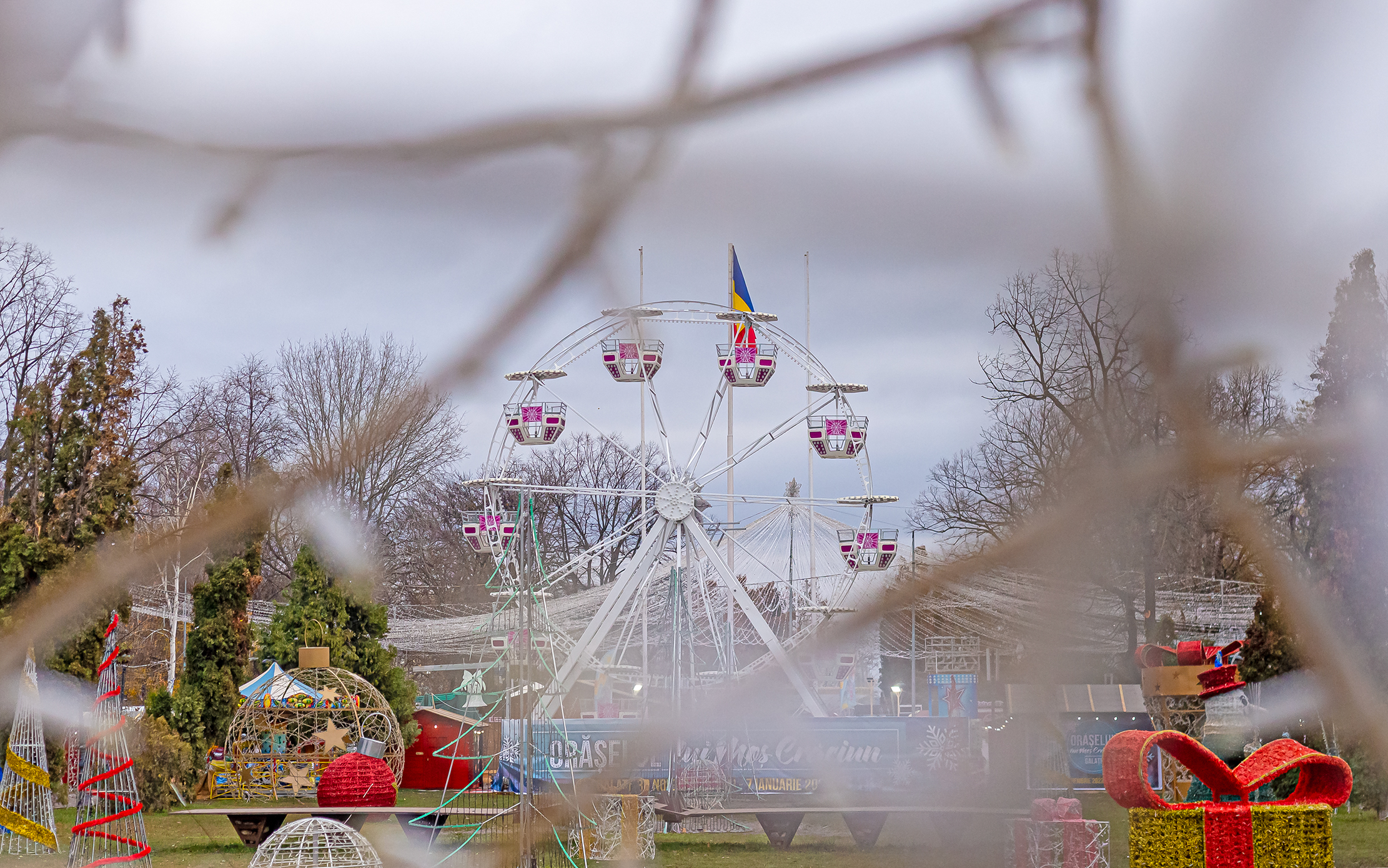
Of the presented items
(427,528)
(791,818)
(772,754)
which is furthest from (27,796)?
(427,528)

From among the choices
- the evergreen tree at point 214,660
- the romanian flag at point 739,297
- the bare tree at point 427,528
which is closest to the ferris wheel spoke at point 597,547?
the evergreen tree at point 214,660

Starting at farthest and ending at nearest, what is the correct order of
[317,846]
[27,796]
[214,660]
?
1. [214,660]
2. [27,796]
3. [317,846]

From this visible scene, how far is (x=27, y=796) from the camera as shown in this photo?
20.1 ft

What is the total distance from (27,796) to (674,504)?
5.44 metres

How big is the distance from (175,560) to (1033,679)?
303 mm

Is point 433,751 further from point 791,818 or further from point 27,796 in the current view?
point 791,818

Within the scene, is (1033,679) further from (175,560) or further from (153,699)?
(153,699)

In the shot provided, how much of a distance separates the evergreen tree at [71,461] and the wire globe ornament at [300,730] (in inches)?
325

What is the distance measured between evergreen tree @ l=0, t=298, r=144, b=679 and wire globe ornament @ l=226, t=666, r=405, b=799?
27.1ft

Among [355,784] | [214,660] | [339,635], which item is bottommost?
[355,784]

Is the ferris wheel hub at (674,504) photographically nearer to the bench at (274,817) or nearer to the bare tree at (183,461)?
the bench at (274,817)

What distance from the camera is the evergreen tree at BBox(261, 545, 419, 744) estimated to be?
32.4 feet

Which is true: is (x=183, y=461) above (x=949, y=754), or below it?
above

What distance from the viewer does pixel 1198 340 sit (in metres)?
0.36
